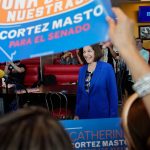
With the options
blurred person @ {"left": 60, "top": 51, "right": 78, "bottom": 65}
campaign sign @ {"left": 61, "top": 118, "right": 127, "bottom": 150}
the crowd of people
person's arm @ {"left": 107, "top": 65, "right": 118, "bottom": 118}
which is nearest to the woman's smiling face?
person's arm @ {"left": 107, "top": 65, "right": 118, "bottom": 118}

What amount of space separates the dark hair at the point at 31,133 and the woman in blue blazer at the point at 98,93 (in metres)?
2.28

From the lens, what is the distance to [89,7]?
156cm

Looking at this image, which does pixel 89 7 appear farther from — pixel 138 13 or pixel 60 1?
pixel 138 13

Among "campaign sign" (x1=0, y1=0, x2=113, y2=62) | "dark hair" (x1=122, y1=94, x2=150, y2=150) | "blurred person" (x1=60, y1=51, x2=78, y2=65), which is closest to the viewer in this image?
"dark hair" (x1=122, y1=94, x2=150, y2=150)

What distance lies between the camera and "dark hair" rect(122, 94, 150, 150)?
0.77 m

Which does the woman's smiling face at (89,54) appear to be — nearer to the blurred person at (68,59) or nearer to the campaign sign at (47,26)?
the campaign sign at (47,26)

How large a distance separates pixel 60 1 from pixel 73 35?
18 centimetres

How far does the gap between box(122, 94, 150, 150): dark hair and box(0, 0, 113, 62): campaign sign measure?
697 millimetres

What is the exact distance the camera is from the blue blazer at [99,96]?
2969 mm

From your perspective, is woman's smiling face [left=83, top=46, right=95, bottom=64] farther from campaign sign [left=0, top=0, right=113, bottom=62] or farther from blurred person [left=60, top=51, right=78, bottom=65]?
blurred person [left=60, top=51, right=78, bottom=65]

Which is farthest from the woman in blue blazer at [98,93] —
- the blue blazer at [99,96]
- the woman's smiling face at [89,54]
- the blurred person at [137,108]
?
the blurred person at [137,108]

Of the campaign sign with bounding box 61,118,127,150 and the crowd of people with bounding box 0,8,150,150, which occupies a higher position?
the crowd of people with bounding box 0,8,150,150

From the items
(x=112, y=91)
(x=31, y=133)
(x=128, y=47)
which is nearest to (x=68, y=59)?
(x=112, y=91)

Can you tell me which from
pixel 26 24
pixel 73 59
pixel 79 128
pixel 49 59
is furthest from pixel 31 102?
pixel 49 59
